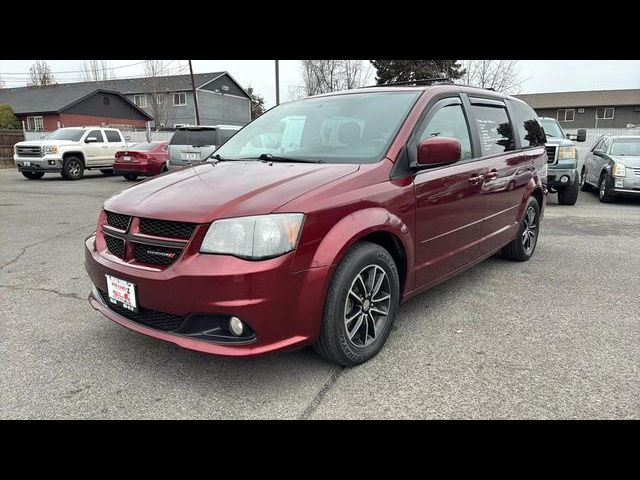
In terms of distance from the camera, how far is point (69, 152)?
53.9 feet

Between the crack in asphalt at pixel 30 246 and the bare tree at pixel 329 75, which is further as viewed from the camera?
the bare tree at pixel 329 75

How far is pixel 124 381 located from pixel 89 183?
14.5 meters

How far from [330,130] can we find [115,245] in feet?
5.72

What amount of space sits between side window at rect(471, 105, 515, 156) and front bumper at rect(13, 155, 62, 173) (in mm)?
15570

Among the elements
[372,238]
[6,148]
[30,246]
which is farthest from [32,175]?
[372,238]

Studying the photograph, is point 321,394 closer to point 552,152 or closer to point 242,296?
point 242,296

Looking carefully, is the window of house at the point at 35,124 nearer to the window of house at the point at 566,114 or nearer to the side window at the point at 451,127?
the side window at the point at 451,127

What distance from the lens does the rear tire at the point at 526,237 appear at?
209 inches

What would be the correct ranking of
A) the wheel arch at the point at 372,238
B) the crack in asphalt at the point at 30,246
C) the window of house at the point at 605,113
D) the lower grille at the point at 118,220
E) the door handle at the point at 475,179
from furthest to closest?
the window of house at the point at 605,113 → the crack in asphalt at the point at 30,246 → the door handle at the point at 475,179 → the lower grille at the point at 118,220 → the wheel arch at the point at 372,238

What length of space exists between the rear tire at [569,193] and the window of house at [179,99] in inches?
1566

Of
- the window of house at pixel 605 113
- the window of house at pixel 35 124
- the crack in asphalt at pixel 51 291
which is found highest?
the window of house at pixel 35 124

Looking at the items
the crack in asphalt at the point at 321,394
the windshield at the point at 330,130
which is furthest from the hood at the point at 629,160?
the crack in asphalt at the point at 321,394

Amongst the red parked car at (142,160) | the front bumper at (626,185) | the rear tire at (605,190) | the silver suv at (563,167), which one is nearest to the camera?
the silver suv at (563,167)

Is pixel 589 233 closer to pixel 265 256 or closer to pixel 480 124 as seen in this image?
pixel 480 124
